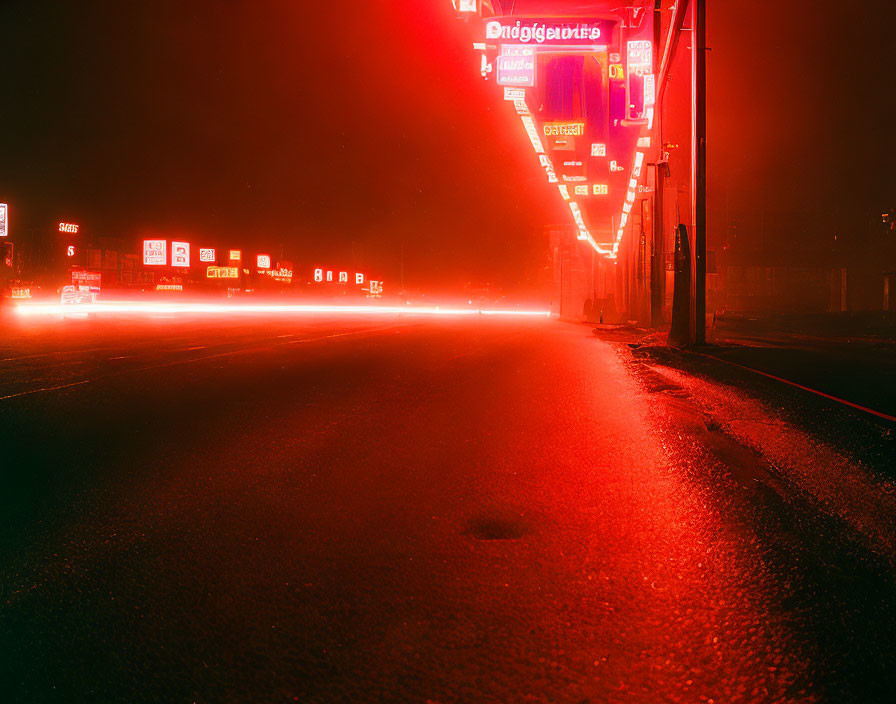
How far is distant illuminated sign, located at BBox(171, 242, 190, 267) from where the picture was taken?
67188 mm

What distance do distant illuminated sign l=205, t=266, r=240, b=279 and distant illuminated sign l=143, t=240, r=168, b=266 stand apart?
45.7 feet

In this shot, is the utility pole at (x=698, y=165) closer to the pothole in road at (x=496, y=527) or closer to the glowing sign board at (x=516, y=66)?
the glowing sign board at (x=516, y=66)

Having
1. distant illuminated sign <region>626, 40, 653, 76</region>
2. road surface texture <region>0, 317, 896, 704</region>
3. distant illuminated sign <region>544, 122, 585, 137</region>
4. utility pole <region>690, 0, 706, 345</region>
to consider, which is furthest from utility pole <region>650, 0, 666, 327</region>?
road surface texture <region>0, 317, 896, 704</region>

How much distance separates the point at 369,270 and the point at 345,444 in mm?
139431

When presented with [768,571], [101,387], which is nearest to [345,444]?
[768,571]

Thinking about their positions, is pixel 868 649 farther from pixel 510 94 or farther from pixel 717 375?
pixel 510 94

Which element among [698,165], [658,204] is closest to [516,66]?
[658,204]

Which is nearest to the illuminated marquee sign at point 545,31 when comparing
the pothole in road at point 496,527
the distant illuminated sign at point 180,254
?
the pothole in road at point 496,527

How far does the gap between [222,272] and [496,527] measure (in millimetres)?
85022

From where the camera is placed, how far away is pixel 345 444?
6.52 m

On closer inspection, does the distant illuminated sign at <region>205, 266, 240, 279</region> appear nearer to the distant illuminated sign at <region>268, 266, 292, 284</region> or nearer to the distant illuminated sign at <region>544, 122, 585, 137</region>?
the distant illuminated sign at <region>268, 266, 292, 284</region>

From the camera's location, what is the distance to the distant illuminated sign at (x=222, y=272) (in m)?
81.1

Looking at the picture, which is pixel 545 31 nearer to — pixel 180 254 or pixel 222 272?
pixel 180 254

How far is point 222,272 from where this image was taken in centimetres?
8369
